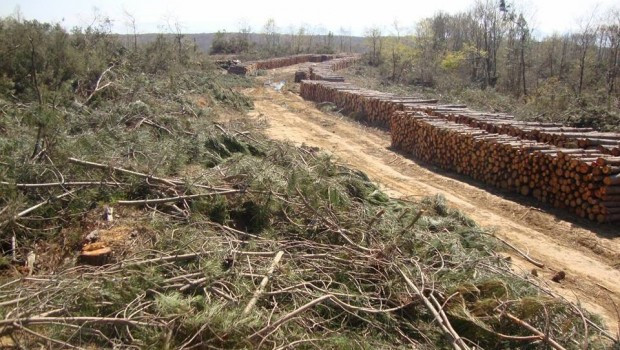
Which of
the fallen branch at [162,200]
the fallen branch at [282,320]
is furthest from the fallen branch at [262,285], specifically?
the fallen branch at [162,200]

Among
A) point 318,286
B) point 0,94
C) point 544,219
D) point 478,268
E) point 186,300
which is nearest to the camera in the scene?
point 186,300

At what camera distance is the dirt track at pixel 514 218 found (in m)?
5.65

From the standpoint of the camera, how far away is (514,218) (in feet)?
25.8

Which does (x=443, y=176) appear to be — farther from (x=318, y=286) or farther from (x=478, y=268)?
(x=318, y=286)

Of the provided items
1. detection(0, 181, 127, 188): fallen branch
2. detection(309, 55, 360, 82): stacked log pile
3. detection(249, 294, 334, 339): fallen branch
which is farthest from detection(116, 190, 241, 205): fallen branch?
detection(309, 55, 360, 82): stacked log pile

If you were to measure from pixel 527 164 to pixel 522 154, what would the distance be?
0.70 feet

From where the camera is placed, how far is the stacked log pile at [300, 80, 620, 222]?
295 inches

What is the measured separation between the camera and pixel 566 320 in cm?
394

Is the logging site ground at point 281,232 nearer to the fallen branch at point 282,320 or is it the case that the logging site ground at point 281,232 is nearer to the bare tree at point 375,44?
the fallen branch at point 282,320

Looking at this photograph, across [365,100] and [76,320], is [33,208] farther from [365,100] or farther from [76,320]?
[365,100]

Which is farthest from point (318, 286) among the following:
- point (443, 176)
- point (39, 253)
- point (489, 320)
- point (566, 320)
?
point (443, 176)

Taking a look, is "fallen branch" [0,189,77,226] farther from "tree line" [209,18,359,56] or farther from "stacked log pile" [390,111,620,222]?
"tree line" [209,18,359,56]

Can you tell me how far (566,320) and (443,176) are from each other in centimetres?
659

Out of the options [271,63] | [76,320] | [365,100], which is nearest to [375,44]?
[271,63]
